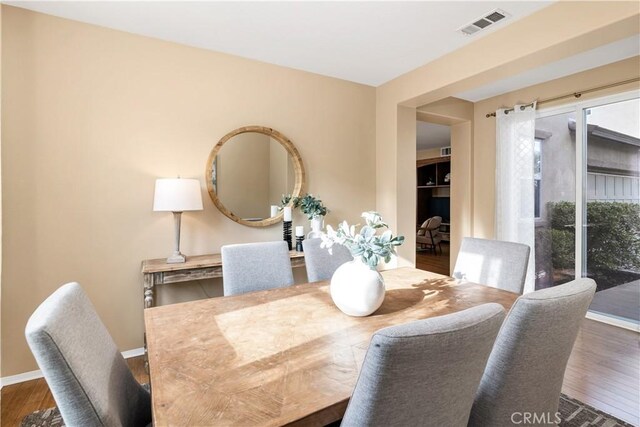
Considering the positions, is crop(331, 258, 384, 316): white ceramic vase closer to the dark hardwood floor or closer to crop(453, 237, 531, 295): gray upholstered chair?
crop(453, 237, 531, 295): gray upholstered chair

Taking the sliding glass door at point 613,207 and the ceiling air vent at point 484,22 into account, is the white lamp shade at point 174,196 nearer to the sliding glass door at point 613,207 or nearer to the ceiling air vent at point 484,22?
the ceiling air vent at point 484,22

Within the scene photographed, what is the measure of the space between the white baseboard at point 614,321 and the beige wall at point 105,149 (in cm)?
333

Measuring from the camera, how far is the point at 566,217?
3562mm

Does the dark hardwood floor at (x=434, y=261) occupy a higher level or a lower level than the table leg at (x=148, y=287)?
lower

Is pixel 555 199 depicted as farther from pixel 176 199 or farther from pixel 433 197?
pixel 433 197

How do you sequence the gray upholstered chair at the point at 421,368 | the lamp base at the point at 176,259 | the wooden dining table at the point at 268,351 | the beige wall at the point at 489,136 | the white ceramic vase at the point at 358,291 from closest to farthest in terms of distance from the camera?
the gray upholstered chair at the point at 421,368 < the wooden dining table at the point at 268,351 < the white ceramic vase at the point at 358,291 < the lamp base at the point at 176,259 < the beige wall at the point at 489,136

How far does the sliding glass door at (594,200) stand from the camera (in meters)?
3.13

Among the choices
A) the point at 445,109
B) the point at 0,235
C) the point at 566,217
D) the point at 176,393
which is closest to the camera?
the point at 176,393

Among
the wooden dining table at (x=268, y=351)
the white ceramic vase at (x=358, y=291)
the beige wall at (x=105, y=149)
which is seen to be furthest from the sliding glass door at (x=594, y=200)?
the white ceramic vase at (x=358, y=291)

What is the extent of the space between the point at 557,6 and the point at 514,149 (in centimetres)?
183

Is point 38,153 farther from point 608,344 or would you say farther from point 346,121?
point 608,344

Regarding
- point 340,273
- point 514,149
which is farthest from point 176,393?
point 514,149

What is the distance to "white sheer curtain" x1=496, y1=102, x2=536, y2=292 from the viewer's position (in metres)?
3.65

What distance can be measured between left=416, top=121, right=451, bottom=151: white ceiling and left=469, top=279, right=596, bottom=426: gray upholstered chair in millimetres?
4631
